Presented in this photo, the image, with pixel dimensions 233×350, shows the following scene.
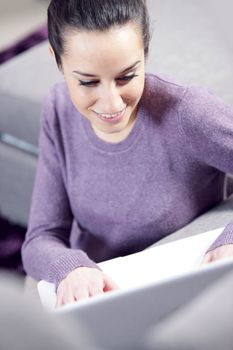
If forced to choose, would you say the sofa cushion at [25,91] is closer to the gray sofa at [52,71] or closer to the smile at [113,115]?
the gray sofa at [52,71]

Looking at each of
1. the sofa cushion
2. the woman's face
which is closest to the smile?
the woman's face

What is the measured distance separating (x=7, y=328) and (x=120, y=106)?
537 millimetres

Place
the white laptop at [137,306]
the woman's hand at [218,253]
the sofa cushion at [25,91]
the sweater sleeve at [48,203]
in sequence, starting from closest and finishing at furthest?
the white laptop at [137,306]
the woman's hand at [218,253]
the sweater sleeve at [48,203]
the sofa cushion at [25,91]

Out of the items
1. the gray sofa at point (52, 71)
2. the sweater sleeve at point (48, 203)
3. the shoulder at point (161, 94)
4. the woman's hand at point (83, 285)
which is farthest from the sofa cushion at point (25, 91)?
the woman's hand at point (83, 285)

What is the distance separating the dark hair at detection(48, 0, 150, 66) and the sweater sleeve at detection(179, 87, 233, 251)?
0.13 metres

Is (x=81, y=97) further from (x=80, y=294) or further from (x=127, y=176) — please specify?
(x=80, y=294)

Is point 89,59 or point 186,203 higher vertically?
point 89,59

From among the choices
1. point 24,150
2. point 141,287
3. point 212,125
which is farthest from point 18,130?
point 141,287

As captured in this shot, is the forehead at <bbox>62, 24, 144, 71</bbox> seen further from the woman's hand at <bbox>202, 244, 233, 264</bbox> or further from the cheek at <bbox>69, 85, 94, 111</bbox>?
the woman's hand at <bbox>202, 244, 233, 264</bbox>

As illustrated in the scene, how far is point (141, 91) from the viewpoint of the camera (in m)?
1.01

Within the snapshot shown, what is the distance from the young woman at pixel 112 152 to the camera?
944 millimetres

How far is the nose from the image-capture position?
0.96 m

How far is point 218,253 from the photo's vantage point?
0.92 m

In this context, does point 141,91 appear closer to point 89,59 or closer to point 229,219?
point 89,59
